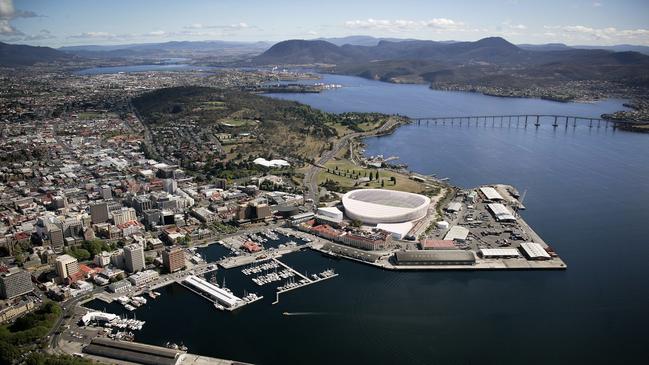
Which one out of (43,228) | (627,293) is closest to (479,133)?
(627,293)

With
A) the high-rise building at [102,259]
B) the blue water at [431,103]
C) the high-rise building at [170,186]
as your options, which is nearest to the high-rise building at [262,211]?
the high-rise building at [170,186]

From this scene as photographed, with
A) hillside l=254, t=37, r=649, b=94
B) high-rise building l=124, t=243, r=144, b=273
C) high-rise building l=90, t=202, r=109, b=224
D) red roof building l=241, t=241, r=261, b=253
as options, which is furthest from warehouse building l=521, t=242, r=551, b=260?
hillside l=254, t=37, r=649, b=94

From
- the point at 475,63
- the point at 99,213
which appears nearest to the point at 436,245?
the point at 99,213

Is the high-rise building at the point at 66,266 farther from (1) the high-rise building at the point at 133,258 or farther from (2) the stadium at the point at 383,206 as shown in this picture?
(2) the stadium at the point at 383,206

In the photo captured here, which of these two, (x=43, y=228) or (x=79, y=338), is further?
(x=43, y=228)

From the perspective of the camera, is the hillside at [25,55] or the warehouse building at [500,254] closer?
the warehouse building at [500,254]

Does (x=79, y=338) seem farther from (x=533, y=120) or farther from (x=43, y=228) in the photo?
(x=533, y=120)
